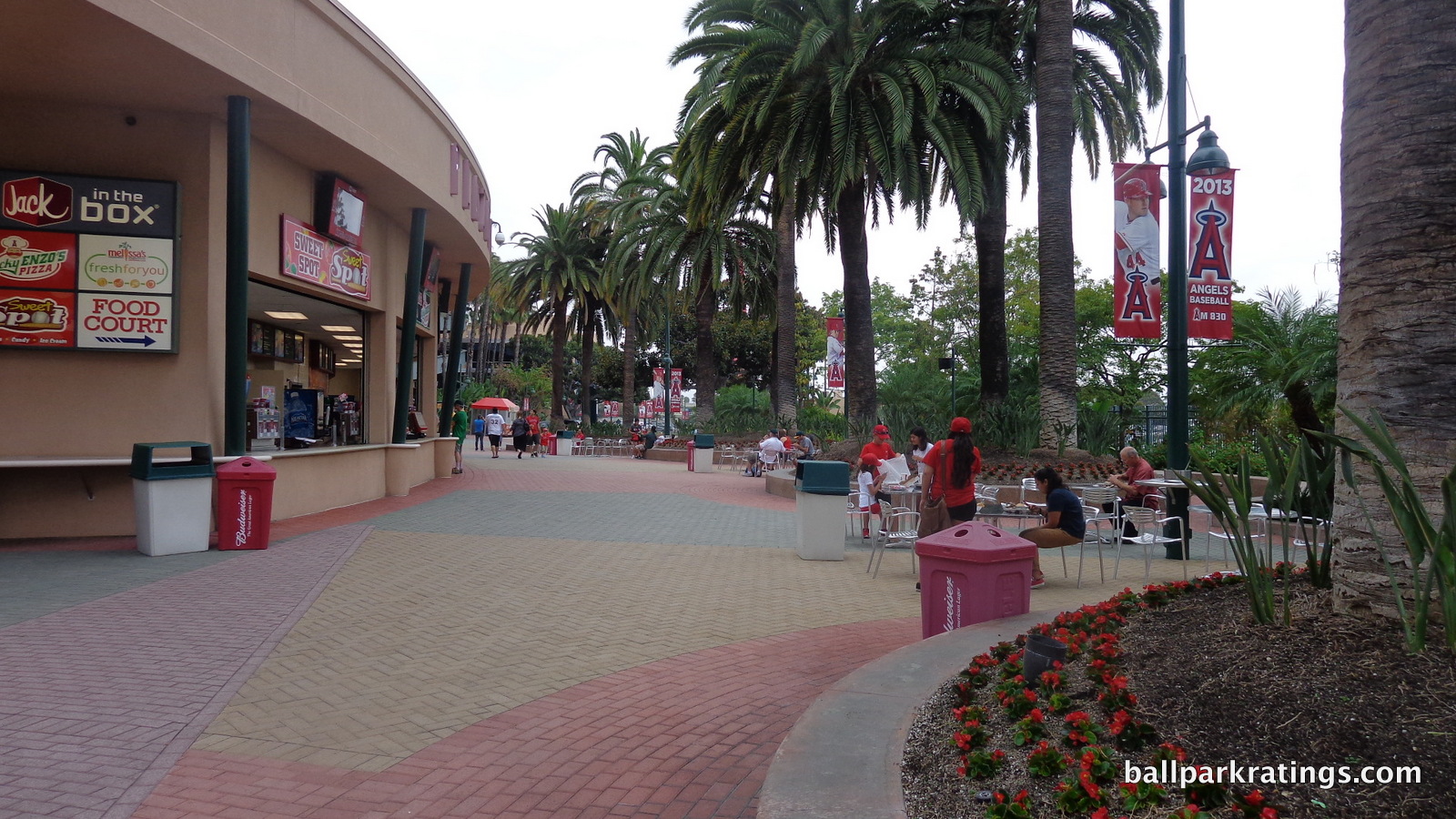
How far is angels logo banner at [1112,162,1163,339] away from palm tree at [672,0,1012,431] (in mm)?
4211

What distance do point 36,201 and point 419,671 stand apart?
896 cm

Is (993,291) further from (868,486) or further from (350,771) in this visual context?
(350,771)

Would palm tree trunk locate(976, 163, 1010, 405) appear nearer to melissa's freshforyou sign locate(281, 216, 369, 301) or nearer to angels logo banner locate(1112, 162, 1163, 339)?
angels logo banner locate(1112, 162, 1163, 339)

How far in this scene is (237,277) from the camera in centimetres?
1130

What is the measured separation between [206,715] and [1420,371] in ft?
19.4


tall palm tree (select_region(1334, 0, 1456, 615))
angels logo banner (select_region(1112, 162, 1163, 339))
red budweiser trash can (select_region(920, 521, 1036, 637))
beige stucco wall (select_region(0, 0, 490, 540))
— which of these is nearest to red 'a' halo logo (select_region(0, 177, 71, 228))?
beige stucco wall (select_region(0, 0, 490, 540))

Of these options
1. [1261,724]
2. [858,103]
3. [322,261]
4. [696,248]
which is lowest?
[1261,724]

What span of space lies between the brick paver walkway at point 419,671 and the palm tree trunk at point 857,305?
36.0 feet

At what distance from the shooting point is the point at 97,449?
11242 millimetres

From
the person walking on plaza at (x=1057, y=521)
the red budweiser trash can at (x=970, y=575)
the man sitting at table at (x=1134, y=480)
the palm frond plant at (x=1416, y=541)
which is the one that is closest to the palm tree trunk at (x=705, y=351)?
the man sitting at table at (x=1134, y=480)

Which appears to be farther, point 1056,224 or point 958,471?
point 1056,224

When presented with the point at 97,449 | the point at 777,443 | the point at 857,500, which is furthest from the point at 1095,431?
the point at 97,449

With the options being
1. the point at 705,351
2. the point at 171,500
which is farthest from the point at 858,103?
the point at 705,351

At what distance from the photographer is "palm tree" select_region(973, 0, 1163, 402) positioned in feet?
65.7
